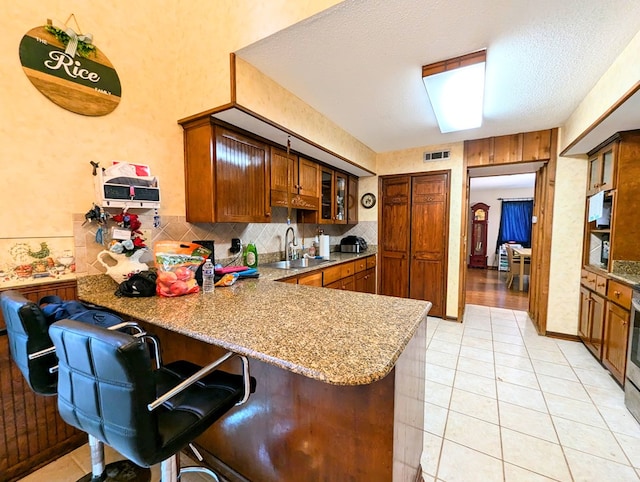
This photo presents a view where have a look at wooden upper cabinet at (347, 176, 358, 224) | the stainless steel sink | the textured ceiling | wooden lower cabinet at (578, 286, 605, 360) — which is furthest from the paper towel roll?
wooden lower cabinet at (578, 286, 605, 360)

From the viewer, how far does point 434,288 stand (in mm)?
3822

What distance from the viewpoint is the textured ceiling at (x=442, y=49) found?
1405mm

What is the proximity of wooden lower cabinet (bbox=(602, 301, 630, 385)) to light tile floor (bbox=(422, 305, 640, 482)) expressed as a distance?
Result: 125mm

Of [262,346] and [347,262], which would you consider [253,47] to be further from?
[347,262]

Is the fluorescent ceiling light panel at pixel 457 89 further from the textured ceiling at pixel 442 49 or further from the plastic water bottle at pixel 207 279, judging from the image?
the plastic water bottle at pixel 207 279

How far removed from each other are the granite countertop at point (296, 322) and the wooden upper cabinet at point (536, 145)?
9.86ft

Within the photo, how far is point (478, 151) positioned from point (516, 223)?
18.0 feet

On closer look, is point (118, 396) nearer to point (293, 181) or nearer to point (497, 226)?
point (293, 181)

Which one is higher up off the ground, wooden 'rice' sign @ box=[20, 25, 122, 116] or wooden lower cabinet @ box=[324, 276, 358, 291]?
wooden 'rice' sign @ box=[20, 25, 122, 116]

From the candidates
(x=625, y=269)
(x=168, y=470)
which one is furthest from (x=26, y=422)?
(x=625, y=269)

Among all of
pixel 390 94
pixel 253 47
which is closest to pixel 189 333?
pixel 253 47

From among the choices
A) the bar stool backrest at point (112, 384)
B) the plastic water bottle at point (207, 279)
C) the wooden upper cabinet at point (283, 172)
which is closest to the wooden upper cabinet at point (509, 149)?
the wooden upper cabinet at point (283, 172)

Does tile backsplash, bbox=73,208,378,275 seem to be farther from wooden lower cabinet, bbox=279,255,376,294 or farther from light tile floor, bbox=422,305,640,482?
light tile floor, bbox=422,305,640,482

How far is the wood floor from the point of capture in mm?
4473
